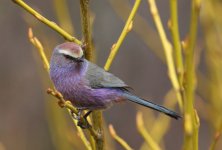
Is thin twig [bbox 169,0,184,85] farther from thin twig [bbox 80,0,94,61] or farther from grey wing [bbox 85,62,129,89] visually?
grey wing [bbox 85,62,129,89]

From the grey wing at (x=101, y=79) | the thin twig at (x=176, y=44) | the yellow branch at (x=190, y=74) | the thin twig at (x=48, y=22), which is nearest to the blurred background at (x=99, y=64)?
the grey wing at (x=101, y=79)

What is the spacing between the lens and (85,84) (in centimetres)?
247

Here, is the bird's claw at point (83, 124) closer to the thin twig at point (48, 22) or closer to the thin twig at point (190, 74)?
the thin twig at point (48, 22)

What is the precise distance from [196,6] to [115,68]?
18.6 ft

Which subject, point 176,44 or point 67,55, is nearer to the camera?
point 176,44

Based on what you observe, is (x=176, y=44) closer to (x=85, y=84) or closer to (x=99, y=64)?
(x=85, y=84)

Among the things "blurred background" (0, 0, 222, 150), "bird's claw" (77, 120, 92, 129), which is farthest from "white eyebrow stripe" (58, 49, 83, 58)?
"blurred background" (0, 0, 222, 150)

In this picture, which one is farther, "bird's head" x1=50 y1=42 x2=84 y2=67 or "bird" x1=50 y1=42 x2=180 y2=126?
"bird" x1=50 y1=42 x2=180 y2=126

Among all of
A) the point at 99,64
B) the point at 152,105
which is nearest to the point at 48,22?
the point at 152,105

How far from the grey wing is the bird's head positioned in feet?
0.32

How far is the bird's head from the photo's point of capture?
2217 mm

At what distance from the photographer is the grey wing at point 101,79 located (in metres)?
2.45

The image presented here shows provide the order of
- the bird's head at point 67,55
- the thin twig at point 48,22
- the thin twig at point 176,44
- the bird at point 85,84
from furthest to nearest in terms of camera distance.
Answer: the bird at point 85,84, the bird's head at point 67,55, the thin twig at point 48,22, the thin twig at point 176,44

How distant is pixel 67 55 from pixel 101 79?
24 cm
